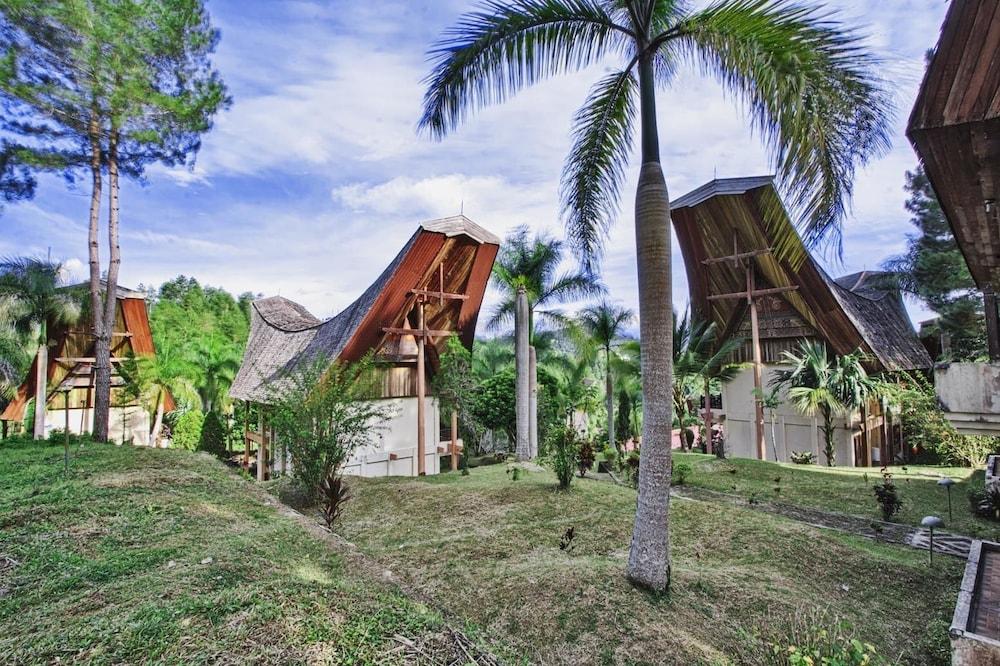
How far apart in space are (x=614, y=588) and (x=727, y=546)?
2.49 metres

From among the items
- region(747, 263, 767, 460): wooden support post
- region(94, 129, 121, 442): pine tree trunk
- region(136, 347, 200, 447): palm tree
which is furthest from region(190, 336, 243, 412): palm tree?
region(747, 263, 767, 460): wooden support post

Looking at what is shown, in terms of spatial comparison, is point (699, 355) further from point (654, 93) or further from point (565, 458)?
point (654, 93)

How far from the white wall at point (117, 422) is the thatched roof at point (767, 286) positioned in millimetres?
22495

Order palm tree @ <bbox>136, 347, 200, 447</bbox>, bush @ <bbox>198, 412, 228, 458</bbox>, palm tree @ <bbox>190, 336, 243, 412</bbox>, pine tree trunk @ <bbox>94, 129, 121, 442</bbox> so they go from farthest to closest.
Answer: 1. palm tree @ <bbox>190, 336, 243, 412</bbox>
2. bush @ <bbox>198, 412, 228, 458</bbox>
3. palm tree @ <bbox>136, 347, 200, 447</bbox>
4. pine tree trunk @ <bbox>94, 129, 121, 442</bbox>

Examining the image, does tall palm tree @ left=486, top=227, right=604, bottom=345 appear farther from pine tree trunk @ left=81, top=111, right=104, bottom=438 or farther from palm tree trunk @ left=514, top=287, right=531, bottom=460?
pine tree trunk @ left=81, top=111, right=104, bottom=438

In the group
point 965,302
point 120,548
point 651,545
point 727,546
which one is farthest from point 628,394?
point 120,548

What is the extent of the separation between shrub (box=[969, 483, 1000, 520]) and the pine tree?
420 inches

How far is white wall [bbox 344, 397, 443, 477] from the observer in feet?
47.8

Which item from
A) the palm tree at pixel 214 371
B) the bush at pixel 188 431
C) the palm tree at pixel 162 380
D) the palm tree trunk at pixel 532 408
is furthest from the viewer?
the palm tree at pixel 214 371

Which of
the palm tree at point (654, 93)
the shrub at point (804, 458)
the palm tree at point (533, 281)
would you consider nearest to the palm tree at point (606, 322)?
the palm tree at point (533, 281)

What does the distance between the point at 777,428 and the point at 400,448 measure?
41.5 ft

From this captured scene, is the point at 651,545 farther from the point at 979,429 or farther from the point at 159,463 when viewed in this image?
the point at 159,463

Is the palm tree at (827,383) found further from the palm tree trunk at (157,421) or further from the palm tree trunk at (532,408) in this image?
the palm tree trunk at (157,421)

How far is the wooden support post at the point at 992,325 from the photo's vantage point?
594 centimetres
